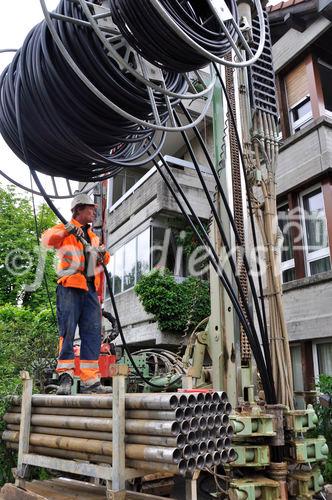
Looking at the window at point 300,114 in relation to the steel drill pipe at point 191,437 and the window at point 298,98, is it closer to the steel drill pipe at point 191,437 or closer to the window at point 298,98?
the window at point 298,98

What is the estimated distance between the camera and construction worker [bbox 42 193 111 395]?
4285 mm

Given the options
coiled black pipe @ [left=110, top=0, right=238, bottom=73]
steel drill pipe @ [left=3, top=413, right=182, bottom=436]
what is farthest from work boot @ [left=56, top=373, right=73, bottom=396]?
coiled black pipe @ [left=110, top=0, right=238, bottom=73]

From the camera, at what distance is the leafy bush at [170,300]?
519 inches

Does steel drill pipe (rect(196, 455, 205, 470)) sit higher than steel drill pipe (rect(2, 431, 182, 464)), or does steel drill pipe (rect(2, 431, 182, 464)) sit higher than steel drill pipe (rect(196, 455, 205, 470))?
steel drill pipe (rect(2, 431, 182, 464))

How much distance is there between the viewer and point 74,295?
4508 millimetres

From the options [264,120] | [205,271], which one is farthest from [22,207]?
[264,120]

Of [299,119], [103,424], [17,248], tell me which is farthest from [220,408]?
[17,248]

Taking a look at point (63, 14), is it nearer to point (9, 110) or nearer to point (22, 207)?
point (9, 110)

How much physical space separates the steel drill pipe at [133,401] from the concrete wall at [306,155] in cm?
805

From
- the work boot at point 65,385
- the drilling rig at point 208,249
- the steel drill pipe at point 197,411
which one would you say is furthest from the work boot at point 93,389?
the steel drill pipe at point 197,411

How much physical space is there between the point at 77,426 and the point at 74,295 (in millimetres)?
1581

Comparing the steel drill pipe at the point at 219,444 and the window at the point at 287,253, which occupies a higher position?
the window at the point at 287,253

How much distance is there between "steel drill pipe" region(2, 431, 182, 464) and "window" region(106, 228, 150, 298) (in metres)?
11.2

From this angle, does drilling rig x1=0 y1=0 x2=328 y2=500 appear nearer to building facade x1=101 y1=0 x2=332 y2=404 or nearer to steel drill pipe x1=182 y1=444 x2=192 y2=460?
steel drill pipe x1=182 y1=444 x2=192 y2=460
